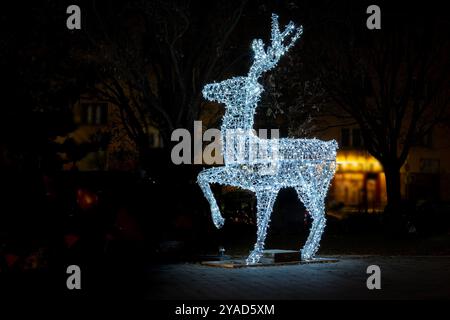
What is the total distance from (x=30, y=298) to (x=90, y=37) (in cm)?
1067

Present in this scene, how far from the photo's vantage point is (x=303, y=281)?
12406 millimetres

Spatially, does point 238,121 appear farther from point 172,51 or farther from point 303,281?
point 172,51

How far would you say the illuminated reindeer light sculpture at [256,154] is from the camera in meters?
13.7

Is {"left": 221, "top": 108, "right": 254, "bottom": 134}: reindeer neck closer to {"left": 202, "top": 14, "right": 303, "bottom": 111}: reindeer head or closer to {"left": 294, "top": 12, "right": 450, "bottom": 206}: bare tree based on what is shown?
{"left": 202, "top": 14, "right": 303, "bottom": 111}: reindeer head

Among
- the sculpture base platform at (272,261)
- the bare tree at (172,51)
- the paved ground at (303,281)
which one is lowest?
the paved ground at (303,281)

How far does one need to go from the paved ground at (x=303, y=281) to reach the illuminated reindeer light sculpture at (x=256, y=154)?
1.14 metres

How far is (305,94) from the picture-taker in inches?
992

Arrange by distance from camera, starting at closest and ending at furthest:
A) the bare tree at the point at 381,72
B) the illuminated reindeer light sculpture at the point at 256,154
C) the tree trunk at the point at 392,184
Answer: the illuminated reindeer light sculpture at the point at 256,154
the bare tree at the point at 381,72
the tree trunk at the point at 392,184

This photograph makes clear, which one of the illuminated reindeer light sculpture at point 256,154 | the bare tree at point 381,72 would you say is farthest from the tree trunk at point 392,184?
the illuminated reindeer light sculpture at point 256,154

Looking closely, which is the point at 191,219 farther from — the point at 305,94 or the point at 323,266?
the point at 305,94

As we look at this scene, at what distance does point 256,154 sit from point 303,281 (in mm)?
2567

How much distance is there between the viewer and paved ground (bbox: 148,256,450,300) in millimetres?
11055

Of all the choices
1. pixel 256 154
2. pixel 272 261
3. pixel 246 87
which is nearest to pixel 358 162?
pixel 272 261

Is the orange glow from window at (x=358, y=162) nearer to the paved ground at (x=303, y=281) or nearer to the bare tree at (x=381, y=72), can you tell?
the bare tree at (x=381, y=72)
